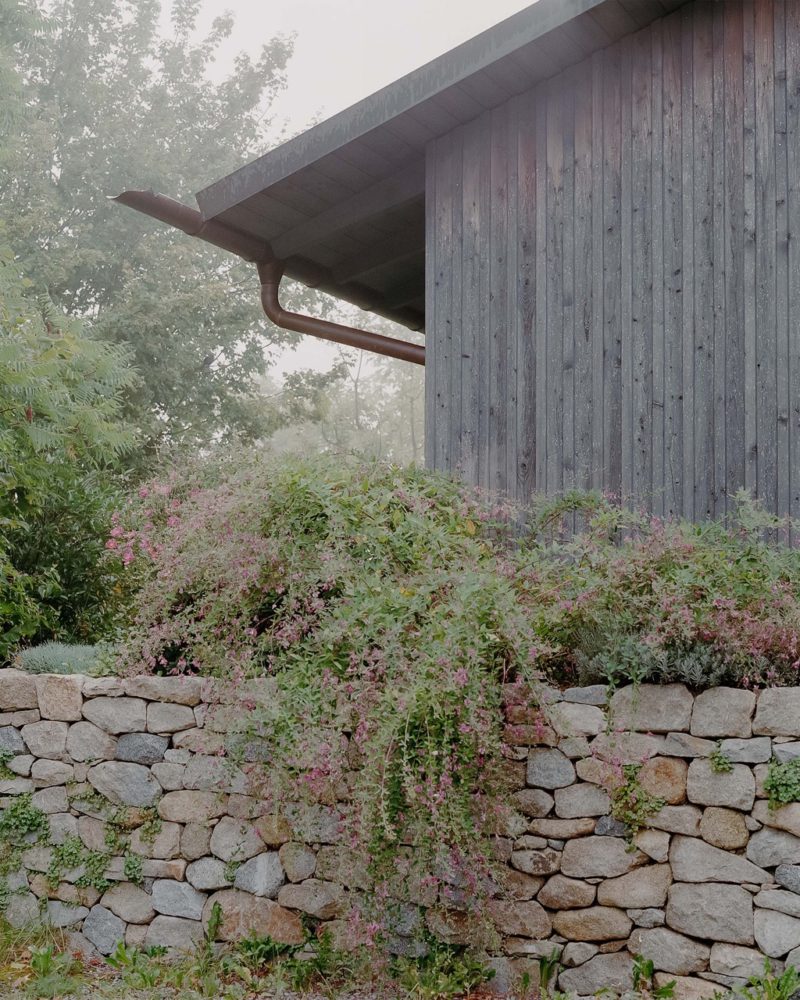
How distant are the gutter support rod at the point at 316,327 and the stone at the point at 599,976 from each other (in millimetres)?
5011

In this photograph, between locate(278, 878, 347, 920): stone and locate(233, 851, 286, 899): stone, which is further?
locate(233, 851, 286, 899): stone

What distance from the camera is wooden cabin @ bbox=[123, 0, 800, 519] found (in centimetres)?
509

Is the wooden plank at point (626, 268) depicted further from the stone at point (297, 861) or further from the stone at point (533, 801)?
the stone at point (297, 861)

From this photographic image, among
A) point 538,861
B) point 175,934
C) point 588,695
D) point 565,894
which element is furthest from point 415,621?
point 175,934

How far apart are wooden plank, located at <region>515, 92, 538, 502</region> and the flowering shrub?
751mm

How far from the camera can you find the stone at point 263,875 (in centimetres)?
441

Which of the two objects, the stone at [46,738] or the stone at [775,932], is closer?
the stone at [775,932]

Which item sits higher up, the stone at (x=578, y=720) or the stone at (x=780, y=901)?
the stone at (x=578, y=720)

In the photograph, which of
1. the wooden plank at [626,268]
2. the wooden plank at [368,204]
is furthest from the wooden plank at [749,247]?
the wooden plank at [368,204]

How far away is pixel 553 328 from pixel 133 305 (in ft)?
35.6

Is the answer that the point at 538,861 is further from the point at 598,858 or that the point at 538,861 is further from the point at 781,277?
the point at 781,277

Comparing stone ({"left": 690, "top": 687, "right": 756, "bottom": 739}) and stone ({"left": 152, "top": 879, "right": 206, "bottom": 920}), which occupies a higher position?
stone ({"left": 690, "top": 687, "right": 756, "bottom": 739})

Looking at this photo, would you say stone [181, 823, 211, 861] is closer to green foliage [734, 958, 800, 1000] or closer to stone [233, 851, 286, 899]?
stone [233, 851, 286, 899]

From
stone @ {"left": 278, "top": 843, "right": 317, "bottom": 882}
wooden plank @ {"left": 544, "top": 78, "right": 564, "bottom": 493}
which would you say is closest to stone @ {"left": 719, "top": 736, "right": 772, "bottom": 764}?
stone @ {"left": 278, "top": 843, "right": 317, "bottom": 882}
